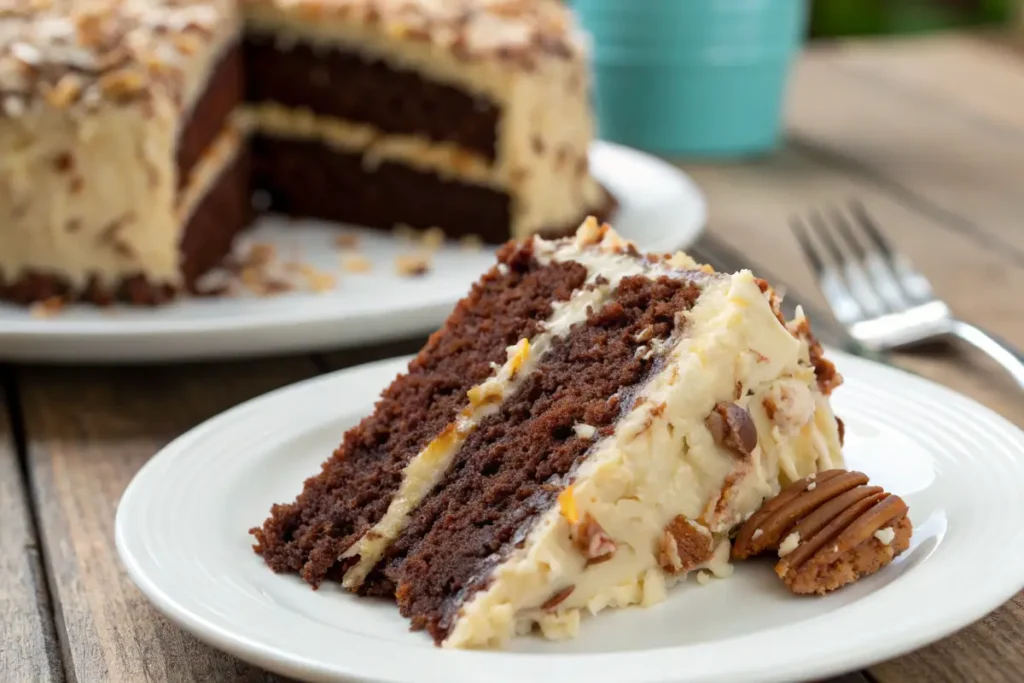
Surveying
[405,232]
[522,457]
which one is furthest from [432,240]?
[522,457]

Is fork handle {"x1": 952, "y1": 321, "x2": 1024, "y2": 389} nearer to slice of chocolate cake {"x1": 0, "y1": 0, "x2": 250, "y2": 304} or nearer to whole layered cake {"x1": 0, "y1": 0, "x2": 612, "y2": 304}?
whole layered cake {"x1": 0, "y1": 0, "x2": 612, "y2": 304}

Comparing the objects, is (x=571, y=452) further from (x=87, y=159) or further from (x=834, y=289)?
(x=87, y=159)

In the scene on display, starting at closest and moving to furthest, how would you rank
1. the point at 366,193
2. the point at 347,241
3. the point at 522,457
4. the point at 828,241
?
the point at 522,457
the point at 828,241
the point at 347,241
the point at 366,193

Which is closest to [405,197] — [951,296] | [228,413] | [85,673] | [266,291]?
[266,291]

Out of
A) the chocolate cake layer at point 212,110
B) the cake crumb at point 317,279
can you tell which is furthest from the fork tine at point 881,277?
the chocolate cake layer at point 212,110

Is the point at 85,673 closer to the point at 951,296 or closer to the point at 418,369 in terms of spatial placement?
the point at 418,369

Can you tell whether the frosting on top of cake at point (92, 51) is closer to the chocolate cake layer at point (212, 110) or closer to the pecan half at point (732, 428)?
the chocolate cake layer at point (212, 110)
